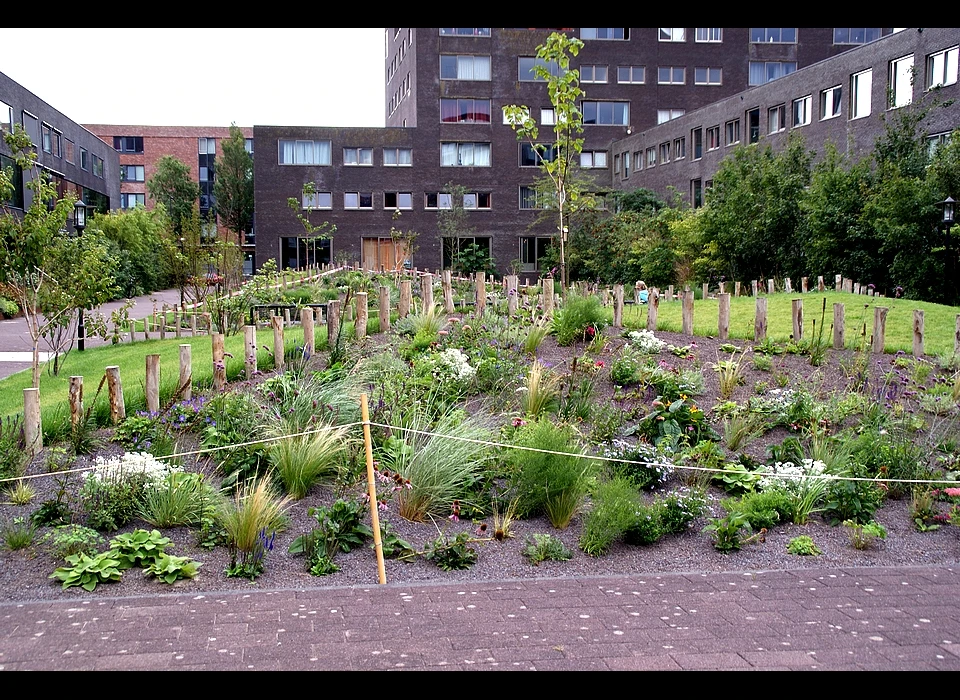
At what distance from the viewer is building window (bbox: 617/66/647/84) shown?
56.1 meters

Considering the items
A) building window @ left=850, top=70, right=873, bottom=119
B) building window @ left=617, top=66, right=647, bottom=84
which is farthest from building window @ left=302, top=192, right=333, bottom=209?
building window @ left=850, top=70, right=873, bottom=119

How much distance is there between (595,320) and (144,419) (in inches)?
232

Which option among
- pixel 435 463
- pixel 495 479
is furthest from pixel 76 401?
pixel 495 479

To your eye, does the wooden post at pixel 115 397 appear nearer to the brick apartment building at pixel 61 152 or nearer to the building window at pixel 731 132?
the brick apartment building at pixel 61 152

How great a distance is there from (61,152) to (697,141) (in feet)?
109

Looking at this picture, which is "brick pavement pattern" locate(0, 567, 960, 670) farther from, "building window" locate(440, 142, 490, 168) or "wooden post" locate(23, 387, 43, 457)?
"building window" locate(440, 142, 490, 168)

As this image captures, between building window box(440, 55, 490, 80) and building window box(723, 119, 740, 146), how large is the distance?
16.2 meters

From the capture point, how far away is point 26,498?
680cm

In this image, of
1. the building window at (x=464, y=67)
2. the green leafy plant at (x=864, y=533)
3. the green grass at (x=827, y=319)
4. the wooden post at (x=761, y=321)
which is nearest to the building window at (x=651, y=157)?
the building window at (x=464, y=67)

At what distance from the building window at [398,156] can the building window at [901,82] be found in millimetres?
28355

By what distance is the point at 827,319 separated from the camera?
15648 millimetres

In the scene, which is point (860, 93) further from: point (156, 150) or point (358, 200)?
point (156, 150)
